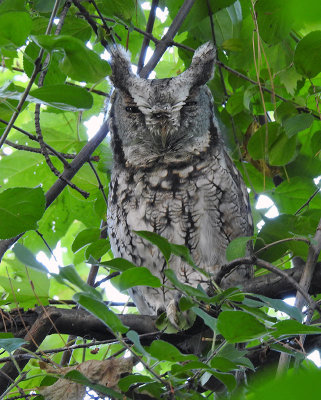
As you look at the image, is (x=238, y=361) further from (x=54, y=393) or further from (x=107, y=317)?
(x=54, y=393)

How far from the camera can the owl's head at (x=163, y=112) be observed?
1987 millimetres

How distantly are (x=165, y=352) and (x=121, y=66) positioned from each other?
1.45m

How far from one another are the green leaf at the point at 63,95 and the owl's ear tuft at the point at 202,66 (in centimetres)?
110

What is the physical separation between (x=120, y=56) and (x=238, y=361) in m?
1.50

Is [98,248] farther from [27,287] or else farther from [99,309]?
[99,309]

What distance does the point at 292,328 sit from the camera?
82 centimetres

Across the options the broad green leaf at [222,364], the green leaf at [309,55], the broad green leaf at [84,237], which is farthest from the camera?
the broad green leaf at [84,237]

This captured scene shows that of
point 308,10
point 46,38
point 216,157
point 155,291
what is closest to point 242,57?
point 216,157

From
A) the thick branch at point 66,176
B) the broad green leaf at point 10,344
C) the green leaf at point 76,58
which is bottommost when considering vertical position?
the broad green leaf at point 10,344

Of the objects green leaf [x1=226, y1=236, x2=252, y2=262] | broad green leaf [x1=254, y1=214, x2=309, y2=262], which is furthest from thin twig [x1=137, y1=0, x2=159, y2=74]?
green leaf [x1=226, y1=236, x2=252, y2=262]

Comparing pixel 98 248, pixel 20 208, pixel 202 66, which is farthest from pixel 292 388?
pixel 202 66

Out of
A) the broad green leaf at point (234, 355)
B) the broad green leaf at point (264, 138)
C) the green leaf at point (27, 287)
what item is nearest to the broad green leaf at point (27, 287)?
the green leaf at point (27, 287)

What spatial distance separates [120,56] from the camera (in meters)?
2.09

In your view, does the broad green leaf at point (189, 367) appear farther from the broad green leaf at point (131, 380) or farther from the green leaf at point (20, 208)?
the green leaf at point (20, 208)
